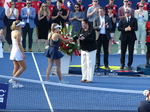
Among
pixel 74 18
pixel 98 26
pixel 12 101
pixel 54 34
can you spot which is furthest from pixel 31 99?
pixel 74 18

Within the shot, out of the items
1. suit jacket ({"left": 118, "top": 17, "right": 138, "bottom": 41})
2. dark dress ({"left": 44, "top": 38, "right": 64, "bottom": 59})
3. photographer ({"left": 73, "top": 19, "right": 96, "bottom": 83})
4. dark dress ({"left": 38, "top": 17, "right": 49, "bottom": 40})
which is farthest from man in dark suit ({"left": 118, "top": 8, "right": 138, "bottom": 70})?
dark dress ({"left": 38, "top": 17, "right": 49, "bottom": 40})

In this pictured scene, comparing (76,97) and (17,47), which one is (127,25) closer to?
(17,47)

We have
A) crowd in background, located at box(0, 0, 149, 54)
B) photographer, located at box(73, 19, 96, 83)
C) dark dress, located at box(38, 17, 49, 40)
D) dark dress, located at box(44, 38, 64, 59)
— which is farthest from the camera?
dark dress, located at box(38, 17, 49, 40)

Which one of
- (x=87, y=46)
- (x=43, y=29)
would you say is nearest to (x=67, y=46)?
(x=87, y=46)

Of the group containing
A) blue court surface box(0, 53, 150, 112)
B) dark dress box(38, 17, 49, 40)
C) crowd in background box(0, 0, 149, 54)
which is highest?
crowd in background box(0, 0, 149, 54)

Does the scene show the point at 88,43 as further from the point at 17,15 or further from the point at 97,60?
the point at 17,15

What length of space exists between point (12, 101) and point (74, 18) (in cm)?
895

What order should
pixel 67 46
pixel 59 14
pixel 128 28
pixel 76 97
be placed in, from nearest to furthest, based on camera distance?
pixel 76 97 < pixel 67 46 < pixel 128 28 < pixel 59 14

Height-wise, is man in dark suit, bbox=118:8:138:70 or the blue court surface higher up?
man in dark suit, bbox=118:8:138:70

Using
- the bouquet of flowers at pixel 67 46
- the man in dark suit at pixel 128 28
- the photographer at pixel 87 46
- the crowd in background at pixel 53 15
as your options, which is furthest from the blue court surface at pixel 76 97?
the crowd in background at pixel 53 15

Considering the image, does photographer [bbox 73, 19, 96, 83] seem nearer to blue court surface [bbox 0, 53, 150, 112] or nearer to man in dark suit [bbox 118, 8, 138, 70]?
blue court surface [bbox 0, 53, 150, 112]

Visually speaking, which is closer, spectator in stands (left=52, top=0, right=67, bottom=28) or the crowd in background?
the crowd in background

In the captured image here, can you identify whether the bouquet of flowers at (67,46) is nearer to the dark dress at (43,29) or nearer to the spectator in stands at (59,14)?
the spectator in stands at (59,14)

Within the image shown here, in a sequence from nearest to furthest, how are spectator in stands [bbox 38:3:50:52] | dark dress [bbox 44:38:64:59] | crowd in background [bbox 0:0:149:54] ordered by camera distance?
dark dress [bbox 44:38:64:59]
crowd in background [bbox 0:0:149:54]
spectator in stands [bbox 38:3:50:52]
